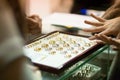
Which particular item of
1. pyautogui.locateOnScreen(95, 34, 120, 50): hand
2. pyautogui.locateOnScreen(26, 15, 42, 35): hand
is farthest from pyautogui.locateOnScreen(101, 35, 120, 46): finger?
pyautogui.locateOnScreen(26, 15, 42, 35): hand

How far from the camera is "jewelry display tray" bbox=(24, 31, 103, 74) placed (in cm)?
72

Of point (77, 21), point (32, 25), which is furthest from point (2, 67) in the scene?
point (77, 21)

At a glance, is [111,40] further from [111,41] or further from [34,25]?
[34,25]

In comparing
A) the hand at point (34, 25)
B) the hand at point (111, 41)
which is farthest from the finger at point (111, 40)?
the hand at point (34, 25)

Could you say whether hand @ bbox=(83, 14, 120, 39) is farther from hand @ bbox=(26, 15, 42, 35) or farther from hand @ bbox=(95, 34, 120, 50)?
hand @ bbox=(26, 15, 42, 35)

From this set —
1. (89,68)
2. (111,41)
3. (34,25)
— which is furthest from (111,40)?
(34,25)

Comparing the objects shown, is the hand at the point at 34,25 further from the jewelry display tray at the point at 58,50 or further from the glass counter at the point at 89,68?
the glass counter at the point at 89,68

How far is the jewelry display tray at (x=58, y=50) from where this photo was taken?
718 millimetres

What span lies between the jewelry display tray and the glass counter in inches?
0.4

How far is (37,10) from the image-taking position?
63.4 inches

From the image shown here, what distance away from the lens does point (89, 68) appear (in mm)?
862

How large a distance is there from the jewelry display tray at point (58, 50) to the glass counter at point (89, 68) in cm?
1

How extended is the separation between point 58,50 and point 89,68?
0.12 metres

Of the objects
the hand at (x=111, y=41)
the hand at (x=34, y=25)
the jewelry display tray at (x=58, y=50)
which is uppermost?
the hand at (x=111, y=41)
